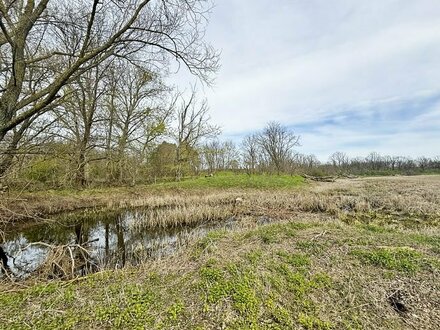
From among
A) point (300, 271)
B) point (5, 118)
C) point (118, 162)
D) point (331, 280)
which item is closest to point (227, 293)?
point (300, 271)

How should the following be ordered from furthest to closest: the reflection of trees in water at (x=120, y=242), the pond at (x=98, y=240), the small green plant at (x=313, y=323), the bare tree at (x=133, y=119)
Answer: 1. the bare tree at (x=133, y=119)
2. the reflection of trees in water at (x=120, y=242)
3. the pond at (x=98, y=240)
4. the small green plant at (x=313, y=323)

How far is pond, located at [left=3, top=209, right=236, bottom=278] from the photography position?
534 cm

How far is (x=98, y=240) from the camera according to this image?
744cm

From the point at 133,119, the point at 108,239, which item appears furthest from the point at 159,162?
the point at 108,239

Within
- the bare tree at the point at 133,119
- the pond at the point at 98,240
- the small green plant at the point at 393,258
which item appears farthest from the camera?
the bare tree at the point at 133,119

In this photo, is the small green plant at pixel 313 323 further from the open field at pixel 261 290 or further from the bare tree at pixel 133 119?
the bare tree at pixel 133 119

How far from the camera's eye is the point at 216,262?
3.46 metres

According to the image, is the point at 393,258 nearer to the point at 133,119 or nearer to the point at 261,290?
the point at 261,290

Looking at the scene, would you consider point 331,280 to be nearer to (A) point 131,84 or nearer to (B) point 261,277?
(B) point 261,277

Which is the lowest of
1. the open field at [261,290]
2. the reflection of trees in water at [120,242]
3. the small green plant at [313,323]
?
the reflection of trees in water at [120,242]

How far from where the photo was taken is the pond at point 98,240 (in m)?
5.34

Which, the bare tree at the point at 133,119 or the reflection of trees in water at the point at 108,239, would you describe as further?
the bare tree at the point at 133,119

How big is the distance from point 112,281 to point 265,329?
2064mm

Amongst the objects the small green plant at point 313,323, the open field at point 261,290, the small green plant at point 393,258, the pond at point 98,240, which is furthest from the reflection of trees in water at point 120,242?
the small green plant at point 393,258
